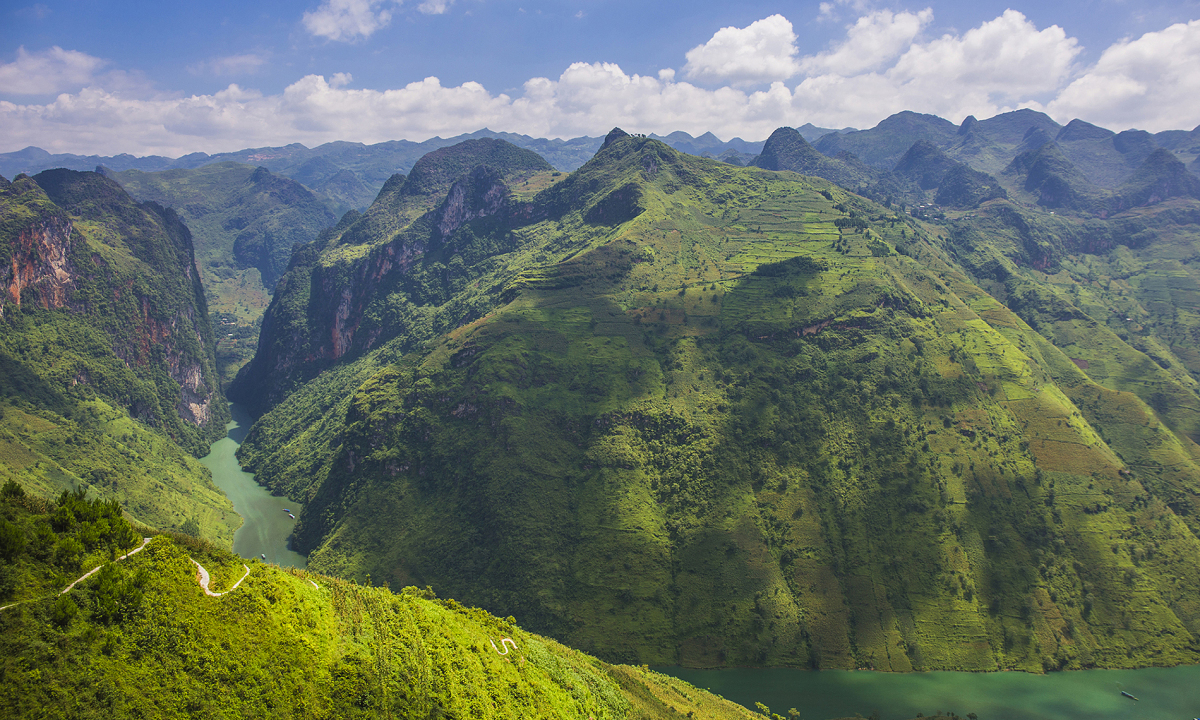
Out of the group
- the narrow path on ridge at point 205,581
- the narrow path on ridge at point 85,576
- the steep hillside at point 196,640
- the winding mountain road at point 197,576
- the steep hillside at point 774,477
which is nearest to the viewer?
the steep hillside at point 196,640

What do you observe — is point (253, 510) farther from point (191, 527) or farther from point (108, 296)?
point (108, 296)

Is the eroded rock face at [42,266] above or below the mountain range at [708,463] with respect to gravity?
above

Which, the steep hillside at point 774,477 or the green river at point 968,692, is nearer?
the green river at point 968,692

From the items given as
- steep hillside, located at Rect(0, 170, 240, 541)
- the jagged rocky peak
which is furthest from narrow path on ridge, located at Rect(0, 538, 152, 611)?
the jagged rocky peak

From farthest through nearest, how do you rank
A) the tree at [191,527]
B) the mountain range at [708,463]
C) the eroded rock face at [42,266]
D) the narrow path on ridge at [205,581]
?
the eroded rock face at [42,266], the tree at [191,527], the mountain range at [708,463], the narrow path on ridge at [205,581]

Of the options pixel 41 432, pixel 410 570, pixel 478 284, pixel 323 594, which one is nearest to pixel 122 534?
pixel 323 594

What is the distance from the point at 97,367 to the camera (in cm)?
14312

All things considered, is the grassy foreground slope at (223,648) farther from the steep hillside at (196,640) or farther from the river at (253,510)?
the river at (253,510)

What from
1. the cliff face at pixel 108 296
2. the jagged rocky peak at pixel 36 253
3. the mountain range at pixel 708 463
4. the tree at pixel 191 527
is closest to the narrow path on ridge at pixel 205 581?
the mountain range at pixel 708 463

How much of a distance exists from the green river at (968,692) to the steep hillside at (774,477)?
2125 mm

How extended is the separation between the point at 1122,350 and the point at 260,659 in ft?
682

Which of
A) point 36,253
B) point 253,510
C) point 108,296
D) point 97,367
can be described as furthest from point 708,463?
point 108,296

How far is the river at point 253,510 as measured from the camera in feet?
393

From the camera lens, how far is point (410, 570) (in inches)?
4119
